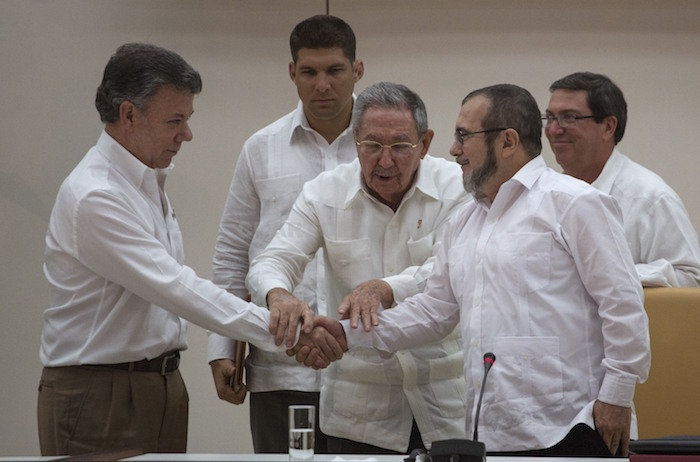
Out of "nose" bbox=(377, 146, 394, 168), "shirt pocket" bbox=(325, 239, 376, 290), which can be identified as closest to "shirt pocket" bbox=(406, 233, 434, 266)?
"shirt pocket" bbox=(325, 239, 376, 290)

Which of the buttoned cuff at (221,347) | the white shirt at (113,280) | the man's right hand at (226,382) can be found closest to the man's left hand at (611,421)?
the white shirt at (113,280)

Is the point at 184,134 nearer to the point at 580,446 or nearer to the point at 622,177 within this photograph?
the point at 580,446

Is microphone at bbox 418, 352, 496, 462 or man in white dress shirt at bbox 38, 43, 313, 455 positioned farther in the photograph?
man in white dress shirt at bbox 38, 43, 313, 455

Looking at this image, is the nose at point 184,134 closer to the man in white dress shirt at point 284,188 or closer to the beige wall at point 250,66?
the man in white dress shirt at point 284,188

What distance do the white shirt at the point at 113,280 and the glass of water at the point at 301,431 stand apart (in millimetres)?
906

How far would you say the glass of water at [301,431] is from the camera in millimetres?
2156

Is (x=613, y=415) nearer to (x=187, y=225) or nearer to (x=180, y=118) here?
(x=180, y=118)

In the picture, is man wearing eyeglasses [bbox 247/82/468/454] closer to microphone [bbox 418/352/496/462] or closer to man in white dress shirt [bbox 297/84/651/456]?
man in white dress shirt [bbox 297/84/651/456]

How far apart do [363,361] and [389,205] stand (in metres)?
0.52

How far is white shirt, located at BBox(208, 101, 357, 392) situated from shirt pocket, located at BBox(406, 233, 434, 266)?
49 cm

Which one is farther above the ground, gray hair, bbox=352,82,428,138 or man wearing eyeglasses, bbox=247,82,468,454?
gray hair, bbox=352,82,428,138

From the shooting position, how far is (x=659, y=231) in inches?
151

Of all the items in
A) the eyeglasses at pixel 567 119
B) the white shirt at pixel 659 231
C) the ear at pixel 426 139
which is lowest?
the white shirt at pixel 659 231

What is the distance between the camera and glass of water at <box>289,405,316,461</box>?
7.07 feet
